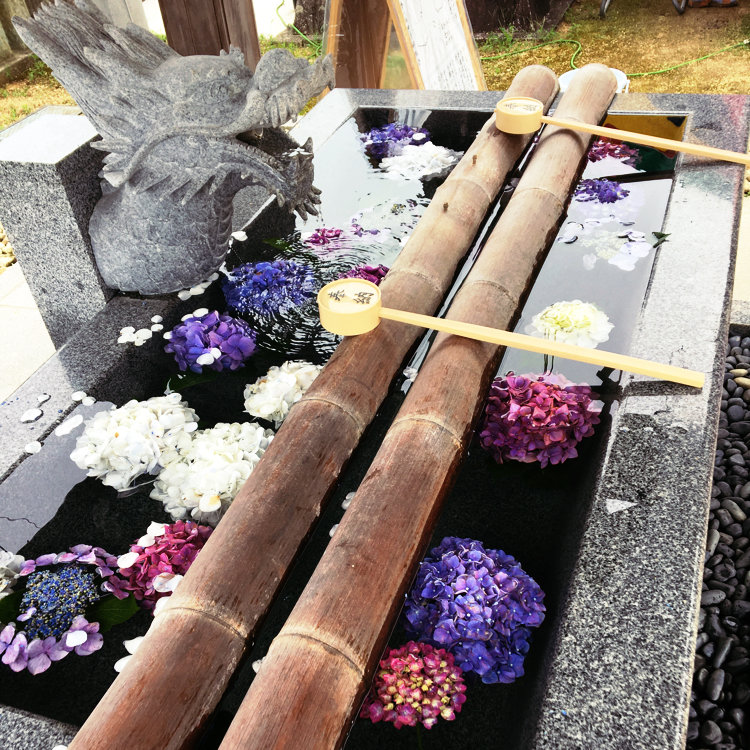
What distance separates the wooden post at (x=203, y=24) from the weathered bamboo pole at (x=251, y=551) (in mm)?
3424

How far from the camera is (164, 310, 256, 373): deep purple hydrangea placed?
8.80 feet

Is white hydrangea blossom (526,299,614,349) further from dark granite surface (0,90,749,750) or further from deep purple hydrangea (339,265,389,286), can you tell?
deep purple hydrangea (339,265,389,286)

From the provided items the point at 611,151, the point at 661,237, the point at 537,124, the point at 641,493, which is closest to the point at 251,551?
the point at 641,493

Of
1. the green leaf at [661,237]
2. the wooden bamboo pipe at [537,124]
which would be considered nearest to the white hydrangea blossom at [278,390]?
the green leaf at [661,237]

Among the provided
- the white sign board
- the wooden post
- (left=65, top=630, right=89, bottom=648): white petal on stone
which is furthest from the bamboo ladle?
the white sign board

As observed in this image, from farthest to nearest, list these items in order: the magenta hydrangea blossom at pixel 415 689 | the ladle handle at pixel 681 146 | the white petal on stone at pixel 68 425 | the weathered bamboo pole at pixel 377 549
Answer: the ladle handle at pixel 681 146, the white petal on stone at pixel 68 425, the magenta hydrangea blossom at pixel 415 689, the weathered bamboo pole at pixel 377 549

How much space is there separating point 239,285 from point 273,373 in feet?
2.00

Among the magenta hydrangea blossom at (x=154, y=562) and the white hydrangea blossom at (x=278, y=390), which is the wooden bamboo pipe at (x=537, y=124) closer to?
the white hydrangea blossom at (x=278, y=390)

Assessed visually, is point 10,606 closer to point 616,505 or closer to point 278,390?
point 278,390

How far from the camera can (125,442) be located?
7.50 ft

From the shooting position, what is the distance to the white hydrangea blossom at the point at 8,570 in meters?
1.96

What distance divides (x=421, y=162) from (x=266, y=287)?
1.48m

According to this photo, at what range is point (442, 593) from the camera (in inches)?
70.8

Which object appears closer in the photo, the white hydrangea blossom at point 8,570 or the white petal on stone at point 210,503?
the white hydrangea blossom at point 8,570
